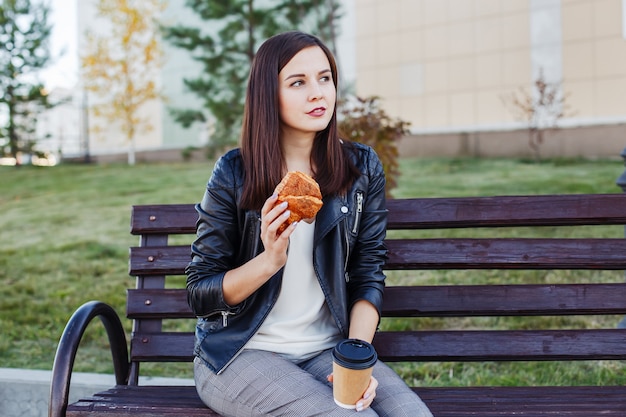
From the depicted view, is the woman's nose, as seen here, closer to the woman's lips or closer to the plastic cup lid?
the woman's lips

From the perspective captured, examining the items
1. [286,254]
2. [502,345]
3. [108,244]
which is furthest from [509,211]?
[108,244]

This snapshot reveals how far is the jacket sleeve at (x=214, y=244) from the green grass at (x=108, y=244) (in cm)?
193

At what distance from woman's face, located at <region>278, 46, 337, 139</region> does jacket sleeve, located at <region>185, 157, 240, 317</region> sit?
0.28 m

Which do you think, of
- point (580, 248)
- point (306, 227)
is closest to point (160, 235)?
point (306, 227)

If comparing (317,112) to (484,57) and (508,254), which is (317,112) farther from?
(484,57)

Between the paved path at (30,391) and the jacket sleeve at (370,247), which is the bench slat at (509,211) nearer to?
the jacket sleeve at (370,247)

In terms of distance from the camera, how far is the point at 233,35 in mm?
16484

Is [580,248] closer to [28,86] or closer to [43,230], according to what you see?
[43,230]

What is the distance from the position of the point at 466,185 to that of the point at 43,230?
19.5ft

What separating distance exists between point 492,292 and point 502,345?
8.1 inches

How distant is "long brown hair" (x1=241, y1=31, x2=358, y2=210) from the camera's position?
7.45 feet

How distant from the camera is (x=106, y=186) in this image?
43.2 ft

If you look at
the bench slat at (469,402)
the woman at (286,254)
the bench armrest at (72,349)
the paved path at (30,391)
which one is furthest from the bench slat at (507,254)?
the paved path at (30,391)

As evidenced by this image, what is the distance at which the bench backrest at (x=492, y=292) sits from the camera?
266cm
